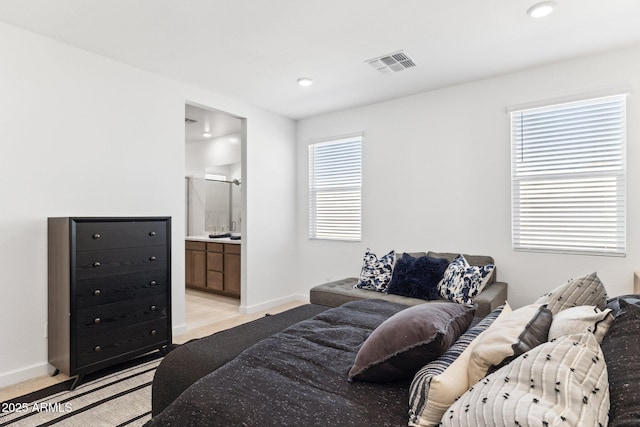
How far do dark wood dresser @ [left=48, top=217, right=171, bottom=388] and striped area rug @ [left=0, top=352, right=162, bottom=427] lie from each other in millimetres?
149

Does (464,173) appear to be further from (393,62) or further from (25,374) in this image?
(25,374)

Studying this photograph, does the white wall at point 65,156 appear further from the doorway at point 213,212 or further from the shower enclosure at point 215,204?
the shower enclosure at point 215,204

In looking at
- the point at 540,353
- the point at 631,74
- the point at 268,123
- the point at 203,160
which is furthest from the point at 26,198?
the point at 631,74

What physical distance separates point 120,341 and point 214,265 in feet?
8.73

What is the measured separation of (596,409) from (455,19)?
2.61 meters

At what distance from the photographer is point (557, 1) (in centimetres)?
237

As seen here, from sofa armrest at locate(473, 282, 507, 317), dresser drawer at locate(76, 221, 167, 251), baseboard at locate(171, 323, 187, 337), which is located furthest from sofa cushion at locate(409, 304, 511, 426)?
baseboard at locate(171, 323, 187, 337)

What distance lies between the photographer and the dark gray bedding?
1118 millimetres

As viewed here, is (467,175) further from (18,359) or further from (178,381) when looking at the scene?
(18,359)

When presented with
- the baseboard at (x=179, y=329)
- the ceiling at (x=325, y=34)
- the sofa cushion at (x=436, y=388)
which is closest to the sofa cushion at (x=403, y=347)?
the sofa cushion at (x=436, y=388)

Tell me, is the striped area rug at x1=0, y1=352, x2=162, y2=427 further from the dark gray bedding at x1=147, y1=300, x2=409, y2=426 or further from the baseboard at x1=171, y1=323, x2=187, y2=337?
the dark gray bedding at x1=147, y1=300, x2=409, y2=426

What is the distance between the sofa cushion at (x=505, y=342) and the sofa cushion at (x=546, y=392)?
129 millimetres

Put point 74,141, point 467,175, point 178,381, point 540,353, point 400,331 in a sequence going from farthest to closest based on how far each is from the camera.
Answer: point 467,175
point 74,141
point 178,381
point 400,331
point 540,353

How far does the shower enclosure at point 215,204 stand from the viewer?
20.8ft
